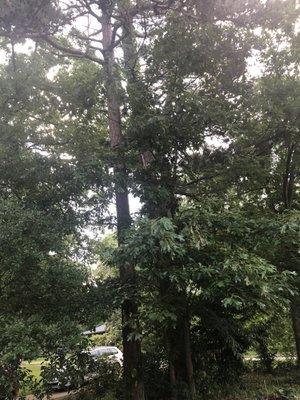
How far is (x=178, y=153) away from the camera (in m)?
7.46

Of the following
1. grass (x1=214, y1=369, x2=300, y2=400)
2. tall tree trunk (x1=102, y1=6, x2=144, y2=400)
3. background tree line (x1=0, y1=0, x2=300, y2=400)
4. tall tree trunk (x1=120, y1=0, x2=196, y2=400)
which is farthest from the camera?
grass (x1=214, y1=369, x2=300, y2=400)

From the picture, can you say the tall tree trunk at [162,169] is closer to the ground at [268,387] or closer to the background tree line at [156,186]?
the background tree line at [156,186]

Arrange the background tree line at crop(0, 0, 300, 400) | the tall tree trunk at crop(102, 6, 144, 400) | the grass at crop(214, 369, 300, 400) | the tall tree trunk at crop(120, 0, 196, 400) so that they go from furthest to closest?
the grass at crop(214, 369, 300, 400) < the tall tree trunk at crop(102, 6, 144, 400) < the tall tree trunk at crop(120, 0, 196, 400) < the background tree line at crop(0, 0, 300, 400)

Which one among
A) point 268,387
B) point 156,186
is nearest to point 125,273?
point 156,186

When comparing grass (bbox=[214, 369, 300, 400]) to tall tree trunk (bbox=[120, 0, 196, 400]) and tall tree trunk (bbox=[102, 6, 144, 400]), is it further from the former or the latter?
tall tree trunk (bbox=[102, 6, 144, 400])

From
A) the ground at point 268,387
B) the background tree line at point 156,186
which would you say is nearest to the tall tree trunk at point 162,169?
the background tree line at point 156,186

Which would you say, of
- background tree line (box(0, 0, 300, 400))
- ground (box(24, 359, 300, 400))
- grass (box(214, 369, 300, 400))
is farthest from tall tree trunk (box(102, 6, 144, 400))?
grass (box(214, 369, 300, 400))

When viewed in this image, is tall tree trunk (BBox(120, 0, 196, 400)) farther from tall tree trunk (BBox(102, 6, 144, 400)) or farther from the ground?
the ground

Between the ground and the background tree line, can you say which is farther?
the ground

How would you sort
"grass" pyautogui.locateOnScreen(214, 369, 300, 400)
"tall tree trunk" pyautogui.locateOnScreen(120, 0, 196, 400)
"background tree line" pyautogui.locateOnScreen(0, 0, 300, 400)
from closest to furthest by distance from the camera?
"background tree line" pyautogui.locateOnScreen(0, 0, 300, 400), "tall tree trunk" pyautogui.locateOnScreen(120, 0, 196, 400), "grass" pyautogui.locateOnScreen(214, 369, 300, 400)

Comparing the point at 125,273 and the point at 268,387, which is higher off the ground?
the point at 125,273

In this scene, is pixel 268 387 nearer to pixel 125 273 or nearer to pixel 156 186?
pixel 125 273

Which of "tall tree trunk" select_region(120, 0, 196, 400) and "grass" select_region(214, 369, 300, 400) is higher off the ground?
"tall tree trunk" select_region(120, 0, 196, 400)

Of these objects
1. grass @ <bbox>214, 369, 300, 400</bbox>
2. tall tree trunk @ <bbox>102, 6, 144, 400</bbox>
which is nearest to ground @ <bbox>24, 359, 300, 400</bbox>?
grass @ <bbox>214, 369, 300, 400</bbox>
